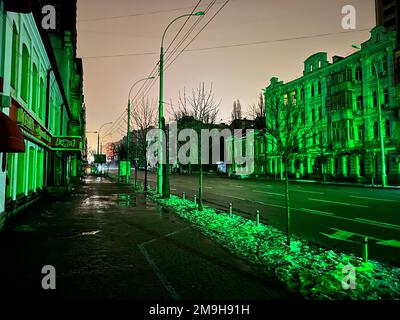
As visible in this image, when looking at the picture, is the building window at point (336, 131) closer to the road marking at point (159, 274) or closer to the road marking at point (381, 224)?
the road marking at point (381, 224)

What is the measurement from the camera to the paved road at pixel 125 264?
15.9ft

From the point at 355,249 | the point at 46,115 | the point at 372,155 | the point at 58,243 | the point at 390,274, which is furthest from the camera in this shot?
the point at 372,155

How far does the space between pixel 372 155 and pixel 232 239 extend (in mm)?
32323

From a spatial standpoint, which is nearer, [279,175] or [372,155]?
[372,155]

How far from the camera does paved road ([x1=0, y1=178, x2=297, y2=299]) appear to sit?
191 inches

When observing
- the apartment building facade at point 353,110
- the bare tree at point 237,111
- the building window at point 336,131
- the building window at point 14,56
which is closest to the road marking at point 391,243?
the building window at point 14,56

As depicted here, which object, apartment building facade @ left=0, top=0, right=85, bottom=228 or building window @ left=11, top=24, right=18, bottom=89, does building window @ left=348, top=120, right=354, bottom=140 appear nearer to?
apartment building facade @ left=0, top=0, right=85, bottom=228

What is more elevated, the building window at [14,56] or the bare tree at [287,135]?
the building window at [14,56]

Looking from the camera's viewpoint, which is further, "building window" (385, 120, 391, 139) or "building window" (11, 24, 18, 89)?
"building window" (385, 120, 391, 139)

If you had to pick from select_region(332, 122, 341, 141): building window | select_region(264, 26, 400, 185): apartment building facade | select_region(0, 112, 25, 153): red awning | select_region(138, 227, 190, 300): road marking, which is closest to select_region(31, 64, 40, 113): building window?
select_region(0, 112, 25, 153): red awning

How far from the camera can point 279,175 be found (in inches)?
2064
